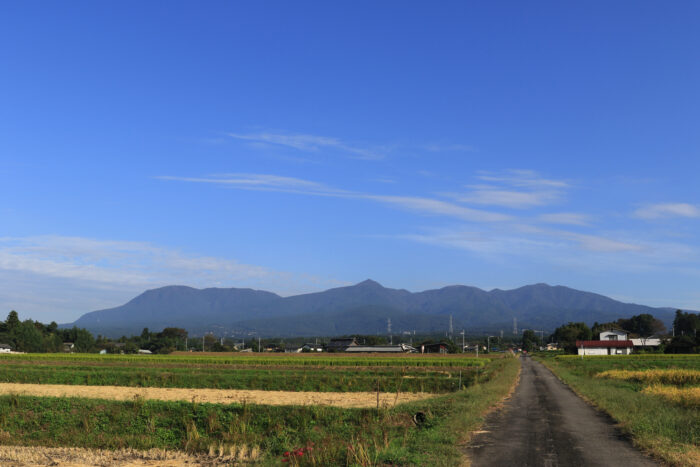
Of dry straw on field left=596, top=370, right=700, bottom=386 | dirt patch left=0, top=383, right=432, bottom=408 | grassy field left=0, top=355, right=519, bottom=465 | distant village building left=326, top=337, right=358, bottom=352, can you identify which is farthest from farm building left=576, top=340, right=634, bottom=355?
grassy field left=0, top=355, right=519, bottom=465

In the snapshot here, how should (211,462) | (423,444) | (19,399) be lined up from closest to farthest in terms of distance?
(423,444) → (211,462) → (19,399)

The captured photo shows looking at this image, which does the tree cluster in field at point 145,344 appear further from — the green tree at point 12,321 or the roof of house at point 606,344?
the roof of house at point 606,344

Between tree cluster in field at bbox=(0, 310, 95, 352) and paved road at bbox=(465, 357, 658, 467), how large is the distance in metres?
144

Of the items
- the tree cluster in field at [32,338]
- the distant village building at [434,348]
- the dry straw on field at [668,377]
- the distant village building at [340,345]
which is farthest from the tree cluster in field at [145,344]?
the dry straw on field at [668,377]

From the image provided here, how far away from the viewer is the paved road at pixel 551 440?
16281mm

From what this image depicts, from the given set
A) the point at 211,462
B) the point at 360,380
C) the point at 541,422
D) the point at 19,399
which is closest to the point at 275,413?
the point at 211,462

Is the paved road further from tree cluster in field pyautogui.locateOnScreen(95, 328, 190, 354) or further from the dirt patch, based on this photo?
tree cluster in field pyautogui.locateOnScreen(95, 328, 190, 354)

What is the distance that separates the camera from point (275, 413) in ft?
84.5

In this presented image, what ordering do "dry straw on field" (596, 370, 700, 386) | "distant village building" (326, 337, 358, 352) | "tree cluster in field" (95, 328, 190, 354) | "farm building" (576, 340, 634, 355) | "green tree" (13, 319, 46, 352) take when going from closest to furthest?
"dry straw on field" (596, 370, 700, 386), "farm building" (576, 340, 634, 355), "green tree" (13, 319, 46, 352), "distant village building" (326, 337, 358, 352), "tree cluster in field" (95, 328, 190, 354)

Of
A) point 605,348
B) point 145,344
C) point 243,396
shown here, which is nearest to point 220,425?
point 243,396

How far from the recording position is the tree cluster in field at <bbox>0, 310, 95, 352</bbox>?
5546 inches

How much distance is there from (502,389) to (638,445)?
63.9ft

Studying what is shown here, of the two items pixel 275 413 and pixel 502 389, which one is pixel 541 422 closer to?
pixel 275 413

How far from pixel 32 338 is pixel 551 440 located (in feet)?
495
